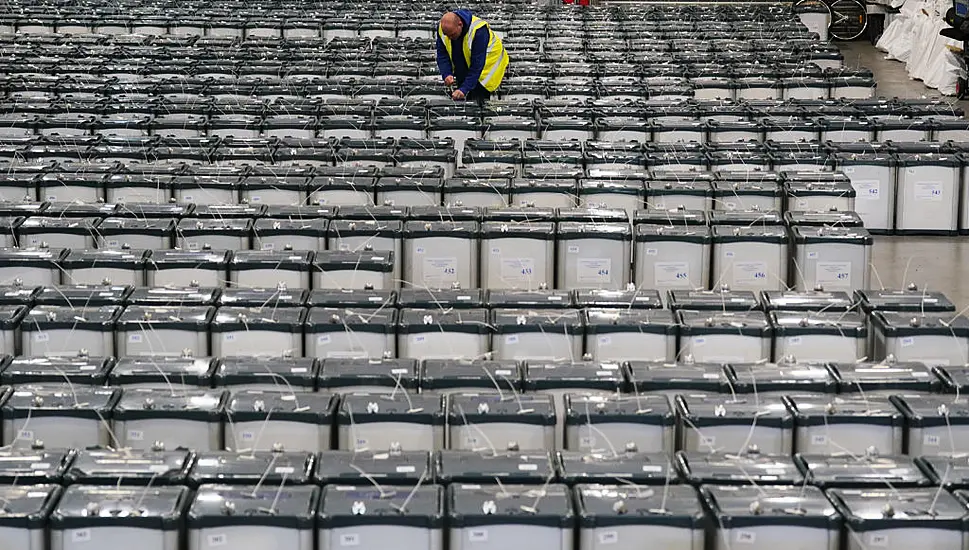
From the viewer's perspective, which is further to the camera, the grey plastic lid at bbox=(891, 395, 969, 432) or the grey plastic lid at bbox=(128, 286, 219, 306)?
the grey plastic lid at bbox=(128, 286, 219, 306)

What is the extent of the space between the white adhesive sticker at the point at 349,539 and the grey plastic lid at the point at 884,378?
3.55 m

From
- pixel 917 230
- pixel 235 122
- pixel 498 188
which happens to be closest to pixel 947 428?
pixel 498 188

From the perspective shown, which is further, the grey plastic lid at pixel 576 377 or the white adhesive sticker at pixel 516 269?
the white adhesive sticker at pixel 516 269

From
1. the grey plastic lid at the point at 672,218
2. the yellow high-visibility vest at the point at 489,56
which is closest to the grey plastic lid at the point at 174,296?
the grey plastic lid at the point at 672,218

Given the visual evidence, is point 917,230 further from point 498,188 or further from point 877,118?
point 498,188

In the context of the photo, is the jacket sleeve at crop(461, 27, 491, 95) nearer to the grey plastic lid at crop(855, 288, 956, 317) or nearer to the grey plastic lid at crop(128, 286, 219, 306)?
the grey plastic lid at crop(128, 286, 219, 306)

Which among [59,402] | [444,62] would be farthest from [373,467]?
[444,62]

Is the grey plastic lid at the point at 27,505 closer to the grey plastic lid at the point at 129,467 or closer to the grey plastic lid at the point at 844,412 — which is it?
the grey plastic lid at the point at 129,467

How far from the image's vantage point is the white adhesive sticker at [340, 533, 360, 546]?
21.3 ft

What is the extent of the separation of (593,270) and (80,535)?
19.7 ft

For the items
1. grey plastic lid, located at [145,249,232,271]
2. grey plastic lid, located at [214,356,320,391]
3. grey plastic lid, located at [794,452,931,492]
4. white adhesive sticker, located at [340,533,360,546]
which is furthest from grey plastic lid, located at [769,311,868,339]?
grey plastic lid, located at [145,249,232,271]

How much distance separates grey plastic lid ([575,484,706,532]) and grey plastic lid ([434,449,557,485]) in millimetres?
351

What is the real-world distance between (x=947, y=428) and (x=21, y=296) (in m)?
6.56

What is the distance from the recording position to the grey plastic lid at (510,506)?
648 cm
